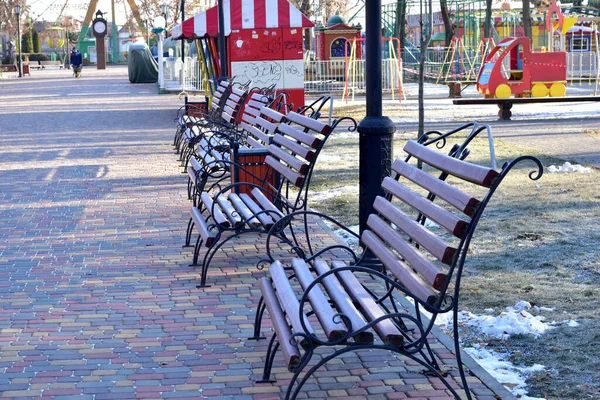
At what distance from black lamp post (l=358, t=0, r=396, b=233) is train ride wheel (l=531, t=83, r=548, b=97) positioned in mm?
17304

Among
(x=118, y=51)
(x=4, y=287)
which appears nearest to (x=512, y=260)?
(x=4, y=287)

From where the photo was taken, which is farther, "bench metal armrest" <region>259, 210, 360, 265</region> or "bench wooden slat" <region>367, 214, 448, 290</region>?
"bench metal armrest" <region>259, 210, 360, 265</region>

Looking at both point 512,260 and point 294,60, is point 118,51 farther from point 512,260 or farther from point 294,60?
point 512,260

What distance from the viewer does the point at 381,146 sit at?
6145 mm

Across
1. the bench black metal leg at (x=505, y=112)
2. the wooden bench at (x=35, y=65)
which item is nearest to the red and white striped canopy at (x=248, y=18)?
the bench black metal leg at (x=505, y=112)

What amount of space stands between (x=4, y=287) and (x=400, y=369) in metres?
3.08

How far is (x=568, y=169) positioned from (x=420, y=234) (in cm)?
771

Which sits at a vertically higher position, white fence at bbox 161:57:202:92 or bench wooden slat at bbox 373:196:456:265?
white fence at bbox 161:57:202:92

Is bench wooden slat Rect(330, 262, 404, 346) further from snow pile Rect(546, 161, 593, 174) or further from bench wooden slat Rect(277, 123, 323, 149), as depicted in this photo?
snow pile Rect(546, 161, 593, 174)

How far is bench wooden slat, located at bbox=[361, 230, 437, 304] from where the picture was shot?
3659 mm

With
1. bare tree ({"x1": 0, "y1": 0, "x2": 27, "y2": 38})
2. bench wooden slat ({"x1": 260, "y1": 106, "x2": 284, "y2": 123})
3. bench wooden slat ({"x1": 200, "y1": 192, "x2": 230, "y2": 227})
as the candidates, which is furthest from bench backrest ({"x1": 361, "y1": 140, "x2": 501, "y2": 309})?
bare tree ({"x1": 0, "y1": 0, "x2": 27, "y2": 38})

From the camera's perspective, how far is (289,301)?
13.2ft

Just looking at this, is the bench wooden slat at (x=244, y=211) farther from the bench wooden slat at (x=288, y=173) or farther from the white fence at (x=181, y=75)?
the white fence at (x=181, y=75)

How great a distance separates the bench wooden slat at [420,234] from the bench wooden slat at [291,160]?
58.5 inches
